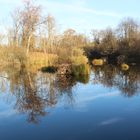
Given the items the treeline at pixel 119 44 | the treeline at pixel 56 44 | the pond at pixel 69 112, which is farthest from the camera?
the treeline at pixel 119 44

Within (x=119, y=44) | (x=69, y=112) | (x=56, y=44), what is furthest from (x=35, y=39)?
(x=69, y=112)

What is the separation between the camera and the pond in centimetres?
852

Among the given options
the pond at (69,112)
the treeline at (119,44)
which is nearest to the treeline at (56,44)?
the treeline at (119,44)

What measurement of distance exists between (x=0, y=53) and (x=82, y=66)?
31.4ft

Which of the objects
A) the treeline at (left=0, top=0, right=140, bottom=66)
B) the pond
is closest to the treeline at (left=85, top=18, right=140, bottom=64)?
the treeline at (left=0, top=0, right=140, bottom=66)

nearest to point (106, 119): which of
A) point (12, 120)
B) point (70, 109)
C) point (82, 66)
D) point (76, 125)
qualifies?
→ point (76, 125)

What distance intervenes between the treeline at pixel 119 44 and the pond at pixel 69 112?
75.5 ft

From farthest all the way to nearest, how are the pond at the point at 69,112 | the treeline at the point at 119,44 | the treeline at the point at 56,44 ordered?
the treeline at the point at 119,44
the treeline at the point at 56,44
the pond at the point at 69,112

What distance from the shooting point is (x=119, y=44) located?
147ft

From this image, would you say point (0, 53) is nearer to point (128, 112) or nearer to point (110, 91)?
point (110, 91)

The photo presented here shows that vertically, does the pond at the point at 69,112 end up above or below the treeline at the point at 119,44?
below

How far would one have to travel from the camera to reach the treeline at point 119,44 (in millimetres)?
39688

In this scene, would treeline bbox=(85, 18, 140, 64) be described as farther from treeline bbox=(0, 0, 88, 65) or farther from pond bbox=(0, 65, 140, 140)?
pond bbox=(0, 65, 140, 140)

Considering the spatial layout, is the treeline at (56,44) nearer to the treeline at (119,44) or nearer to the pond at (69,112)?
the treeline at (119,44)
